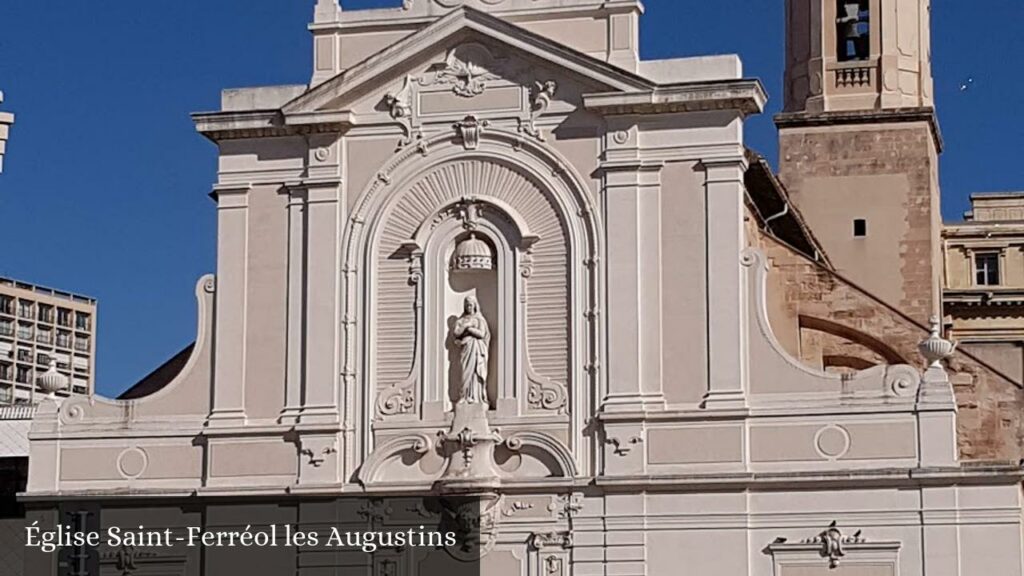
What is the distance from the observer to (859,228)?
43.1 meters

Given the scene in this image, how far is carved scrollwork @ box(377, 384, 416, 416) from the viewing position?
30.2 metres

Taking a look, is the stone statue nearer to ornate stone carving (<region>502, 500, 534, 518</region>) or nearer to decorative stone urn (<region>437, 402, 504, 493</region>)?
decorative stone urn (<region>437, 402, 504, 493</region>)

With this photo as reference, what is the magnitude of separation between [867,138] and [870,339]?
11.8 meters

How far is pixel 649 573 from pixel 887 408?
356cm

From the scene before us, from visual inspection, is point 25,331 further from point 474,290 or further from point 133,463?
point 474,290

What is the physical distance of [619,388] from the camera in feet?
96.6

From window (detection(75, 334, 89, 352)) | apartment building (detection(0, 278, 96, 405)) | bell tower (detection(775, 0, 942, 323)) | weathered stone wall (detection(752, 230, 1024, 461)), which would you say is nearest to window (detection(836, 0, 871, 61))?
bell tower (detection(775, 0, 942, 323))

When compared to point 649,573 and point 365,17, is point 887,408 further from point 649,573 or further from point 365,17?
point 365,17

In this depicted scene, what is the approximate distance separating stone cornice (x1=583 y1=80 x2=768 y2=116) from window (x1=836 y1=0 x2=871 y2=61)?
1326 centimetres

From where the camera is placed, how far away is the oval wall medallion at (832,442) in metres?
28.6

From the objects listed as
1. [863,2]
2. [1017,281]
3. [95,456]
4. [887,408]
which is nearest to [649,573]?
[887,408]

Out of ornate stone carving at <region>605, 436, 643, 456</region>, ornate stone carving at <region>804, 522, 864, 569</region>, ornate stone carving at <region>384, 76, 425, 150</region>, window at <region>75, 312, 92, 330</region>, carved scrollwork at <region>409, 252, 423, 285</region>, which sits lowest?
ornate stone carving at <region>804, 522, 864, 569</region>

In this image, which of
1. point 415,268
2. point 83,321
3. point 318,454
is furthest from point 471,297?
point 83,321

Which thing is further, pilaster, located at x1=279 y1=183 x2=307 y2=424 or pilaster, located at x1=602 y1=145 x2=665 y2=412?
pilaster, located at x1=279 y1=183 x2=307 y2=424
